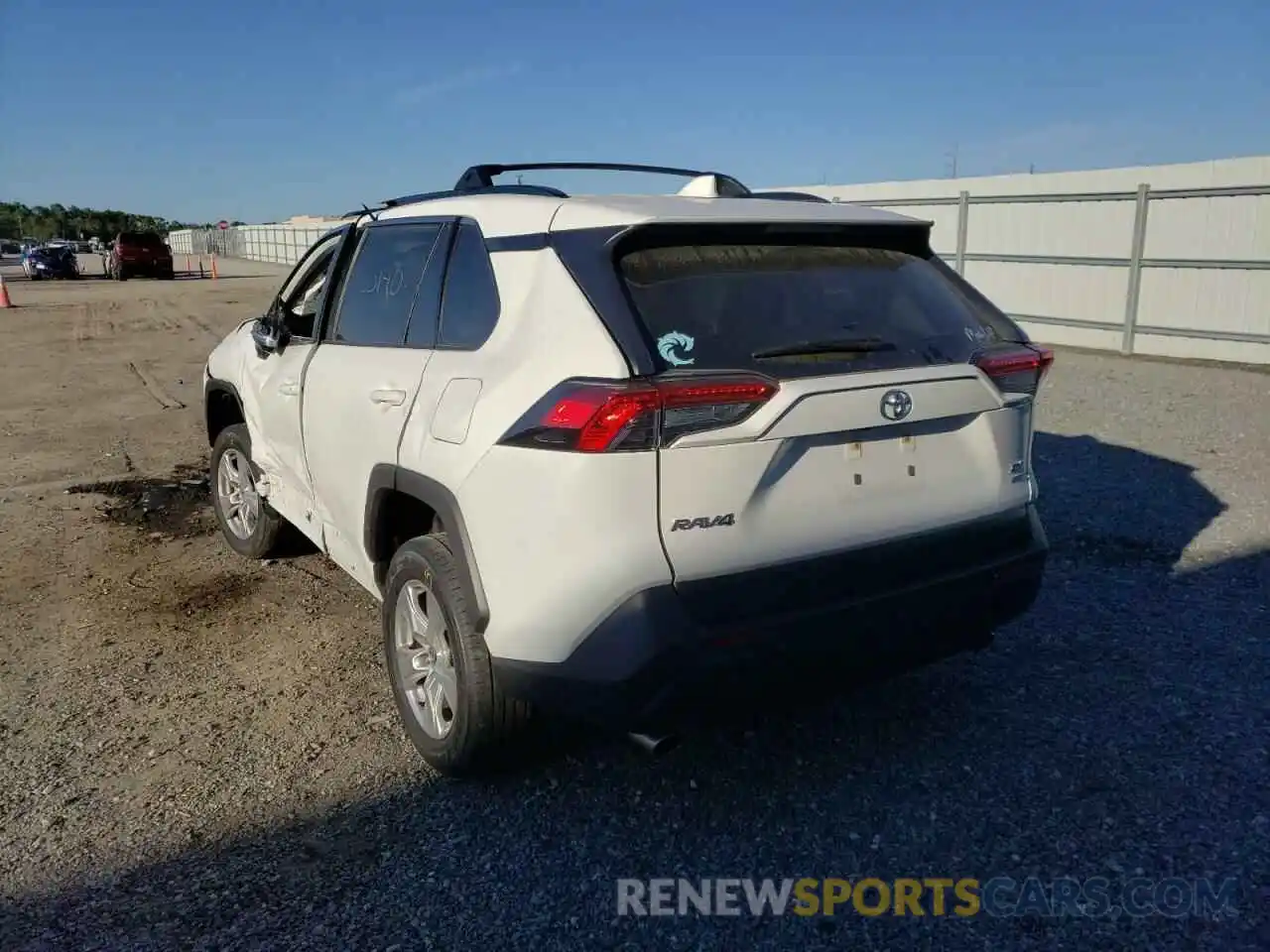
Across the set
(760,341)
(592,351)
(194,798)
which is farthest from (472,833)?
(760,341)

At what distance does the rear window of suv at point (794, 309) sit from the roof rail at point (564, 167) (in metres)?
0.56

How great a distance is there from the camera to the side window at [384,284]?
3.45 metres

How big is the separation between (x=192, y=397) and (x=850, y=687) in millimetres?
9848

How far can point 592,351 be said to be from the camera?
247cm

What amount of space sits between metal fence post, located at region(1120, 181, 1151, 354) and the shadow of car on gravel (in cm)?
1056

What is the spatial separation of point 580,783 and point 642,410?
4.47 feet

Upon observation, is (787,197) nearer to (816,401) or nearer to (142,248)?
(816,401)

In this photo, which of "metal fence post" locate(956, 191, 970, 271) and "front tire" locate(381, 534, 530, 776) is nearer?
"front tire" locate(381, 534, 530, 776)

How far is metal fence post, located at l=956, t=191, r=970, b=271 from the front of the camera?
15.4m

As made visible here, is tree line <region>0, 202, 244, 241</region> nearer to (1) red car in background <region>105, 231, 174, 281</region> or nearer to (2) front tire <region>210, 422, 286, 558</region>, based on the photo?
(1) red car in background <region>105, 231, 174, 281</region>

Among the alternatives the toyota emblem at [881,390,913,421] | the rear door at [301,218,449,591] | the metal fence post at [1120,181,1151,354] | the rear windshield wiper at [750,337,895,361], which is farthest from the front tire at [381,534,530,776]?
the metal fence post at [1120,181,1151,354]

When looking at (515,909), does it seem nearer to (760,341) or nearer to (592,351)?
(592,351)

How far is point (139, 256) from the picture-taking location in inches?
1467

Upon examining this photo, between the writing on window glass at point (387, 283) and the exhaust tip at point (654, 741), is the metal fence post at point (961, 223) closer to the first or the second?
the writing on window glass at point (387, 283)
